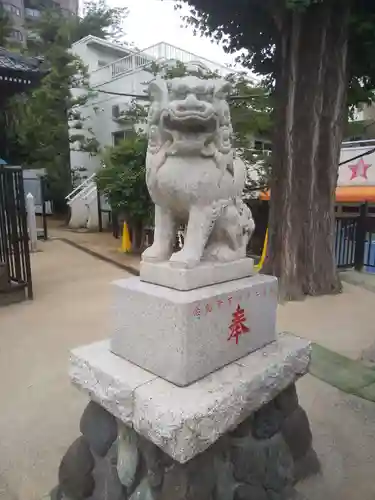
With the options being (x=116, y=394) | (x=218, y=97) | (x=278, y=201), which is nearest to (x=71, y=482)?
(x=116, y=394)

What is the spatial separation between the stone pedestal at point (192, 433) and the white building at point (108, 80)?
11628 millimetres

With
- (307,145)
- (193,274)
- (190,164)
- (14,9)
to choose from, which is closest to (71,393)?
(193,274)

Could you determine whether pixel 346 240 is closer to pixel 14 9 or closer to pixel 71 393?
pixel 71 393

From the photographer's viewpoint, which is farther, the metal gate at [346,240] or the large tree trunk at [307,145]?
the metal gate at [346,240]

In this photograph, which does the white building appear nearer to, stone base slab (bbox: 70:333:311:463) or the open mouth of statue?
the open mouth of statue

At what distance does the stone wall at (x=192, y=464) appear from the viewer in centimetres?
172

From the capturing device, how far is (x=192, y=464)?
1.69 metres

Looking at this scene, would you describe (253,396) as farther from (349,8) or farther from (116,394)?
(349,8)

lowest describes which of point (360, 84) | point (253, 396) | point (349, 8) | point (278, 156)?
point (253, 396)

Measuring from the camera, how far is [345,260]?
7.27 m

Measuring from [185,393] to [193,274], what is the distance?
1.65 ft

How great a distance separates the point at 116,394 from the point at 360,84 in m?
6.58

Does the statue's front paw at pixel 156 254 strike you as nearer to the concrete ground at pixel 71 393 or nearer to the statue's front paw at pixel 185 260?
the statue's front paw at pixel 185 260

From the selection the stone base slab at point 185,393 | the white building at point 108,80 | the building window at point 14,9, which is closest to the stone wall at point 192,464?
the stone base slab at point 185,393
